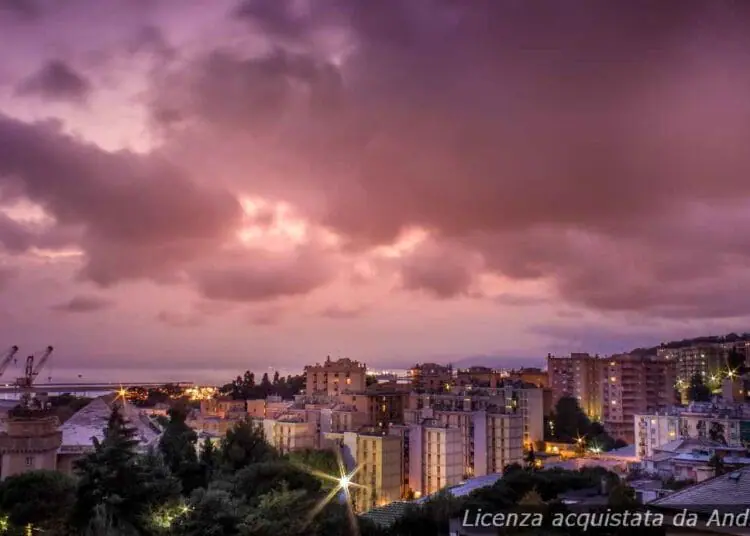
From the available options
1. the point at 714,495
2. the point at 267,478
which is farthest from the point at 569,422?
the point at 714,495

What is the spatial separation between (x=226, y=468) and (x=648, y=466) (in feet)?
66.1

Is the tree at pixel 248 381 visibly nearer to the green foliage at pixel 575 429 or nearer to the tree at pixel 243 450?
the green foliage at pixel 575 429

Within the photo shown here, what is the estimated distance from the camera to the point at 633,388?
68.0 m

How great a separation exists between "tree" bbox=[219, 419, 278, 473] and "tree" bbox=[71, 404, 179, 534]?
742 cm

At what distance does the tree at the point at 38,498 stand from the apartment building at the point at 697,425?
2792cm

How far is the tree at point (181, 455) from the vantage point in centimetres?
2002

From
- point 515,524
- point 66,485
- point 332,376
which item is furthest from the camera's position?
point 332,376

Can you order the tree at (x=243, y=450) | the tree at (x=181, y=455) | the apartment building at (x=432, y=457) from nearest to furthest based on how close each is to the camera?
the tree at (x=181, y=455), the tree at (x=243, y=450), the apartment building at (x=432, y=457)

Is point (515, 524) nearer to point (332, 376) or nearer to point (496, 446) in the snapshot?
point (496, 446)

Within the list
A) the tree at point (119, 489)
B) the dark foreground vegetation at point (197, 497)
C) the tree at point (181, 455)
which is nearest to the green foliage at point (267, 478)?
the dark foreground vegetation at point (197, 497)

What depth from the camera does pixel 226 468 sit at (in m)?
22.1

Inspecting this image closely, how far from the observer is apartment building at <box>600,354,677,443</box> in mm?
67312

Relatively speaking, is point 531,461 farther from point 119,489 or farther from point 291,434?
point 119,489

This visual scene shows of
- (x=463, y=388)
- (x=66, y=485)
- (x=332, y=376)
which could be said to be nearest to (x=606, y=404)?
(x=463, y=388)
